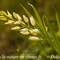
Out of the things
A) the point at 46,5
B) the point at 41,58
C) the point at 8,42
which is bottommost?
the point at 41,58

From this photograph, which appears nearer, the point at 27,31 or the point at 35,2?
the point at 27,31

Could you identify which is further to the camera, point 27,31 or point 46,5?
point 46,5

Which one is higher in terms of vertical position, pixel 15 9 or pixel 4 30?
pixel 15 9

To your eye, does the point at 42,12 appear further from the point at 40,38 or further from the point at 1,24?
the point at 40,38

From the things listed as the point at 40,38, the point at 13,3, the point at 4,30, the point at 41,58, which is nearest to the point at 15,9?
the point at 13,3

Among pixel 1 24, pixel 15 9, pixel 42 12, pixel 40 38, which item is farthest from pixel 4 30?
pixel 40 38

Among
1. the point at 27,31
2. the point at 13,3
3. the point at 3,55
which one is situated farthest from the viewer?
the point at 13,3

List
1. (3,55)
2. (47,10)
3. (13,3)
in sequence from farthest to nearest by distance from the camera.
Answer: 1. (13,3)
2. (47,10)
3. (3,55)

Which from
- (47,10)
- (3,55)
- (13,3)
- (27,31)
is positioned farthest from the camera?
(13,3)

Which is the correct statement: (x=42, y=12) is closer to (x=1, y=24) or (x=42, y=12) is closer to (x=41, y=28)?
(x=1, y=24)
